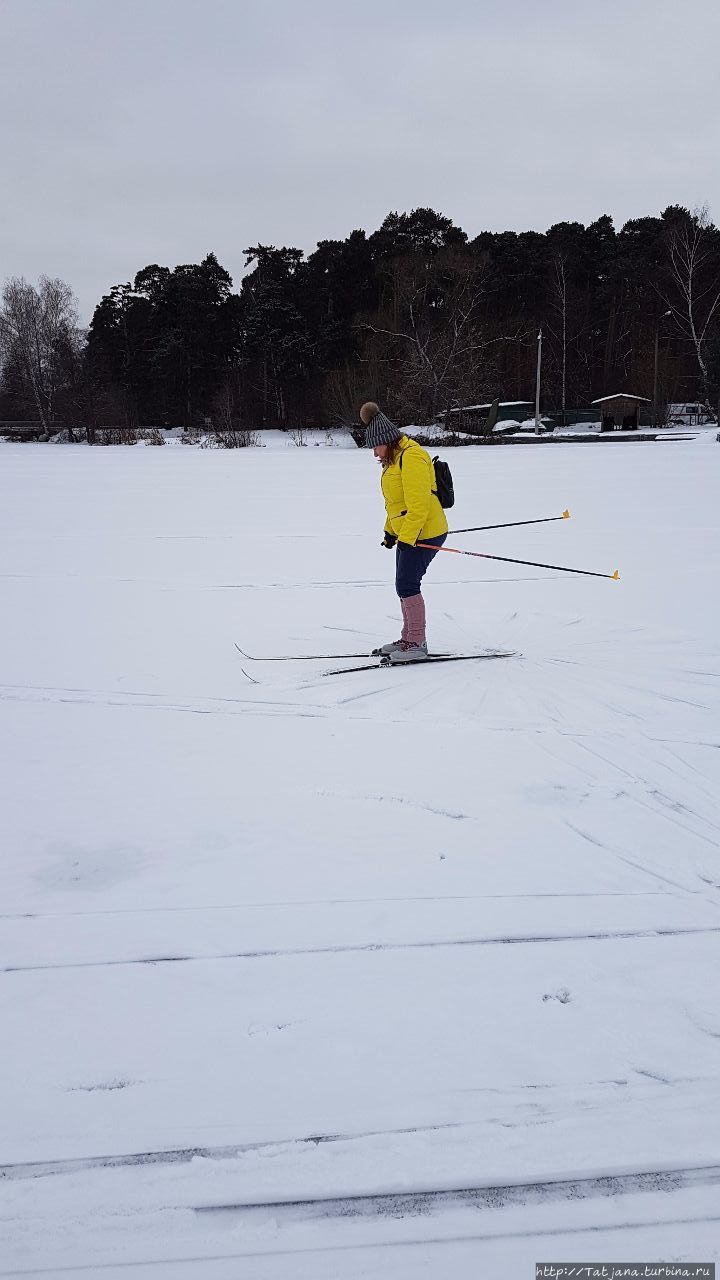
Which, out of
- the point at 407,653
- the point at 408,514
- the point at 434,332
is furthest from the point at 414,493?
the point at 434,332

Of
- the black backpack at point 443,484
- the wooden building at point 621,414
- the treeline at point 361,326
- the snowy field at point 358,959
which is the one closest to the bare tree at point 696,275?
the treeline at point 361,326

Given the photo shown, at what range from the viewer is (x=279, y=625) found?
655 cm

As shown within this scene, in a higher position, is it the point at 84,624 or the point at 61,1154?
the point at 84,624

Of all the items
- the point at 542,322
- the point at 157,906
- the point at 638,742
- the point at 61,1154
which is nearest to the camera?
the point at 61,1154

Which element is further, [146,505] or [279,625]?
[146,505]

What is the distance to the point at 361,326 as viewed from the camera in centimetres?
3797

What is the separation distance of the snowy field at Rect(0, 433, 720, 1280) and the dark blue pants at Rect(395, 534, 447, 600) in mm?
538

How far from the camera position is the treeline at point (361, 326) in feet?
123

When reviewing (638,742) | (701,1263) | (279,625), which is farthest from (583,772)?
(279,625)

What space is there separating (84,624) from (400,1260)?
18.7 ft

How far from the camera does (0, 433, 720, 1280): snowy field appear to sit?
1.73 m

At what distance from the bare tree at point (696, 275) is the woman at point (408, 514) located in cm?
3155

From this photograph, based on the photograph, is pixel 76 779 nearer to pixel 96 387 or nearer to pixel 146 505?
pixel 146 505

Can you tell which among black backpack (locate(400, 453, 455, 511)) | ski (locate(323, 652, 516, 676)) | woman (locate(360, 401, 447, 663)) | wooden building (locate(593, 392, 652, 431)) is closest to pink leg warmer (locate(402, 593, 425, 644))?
woman (locate(360, 401, 447, 663))
